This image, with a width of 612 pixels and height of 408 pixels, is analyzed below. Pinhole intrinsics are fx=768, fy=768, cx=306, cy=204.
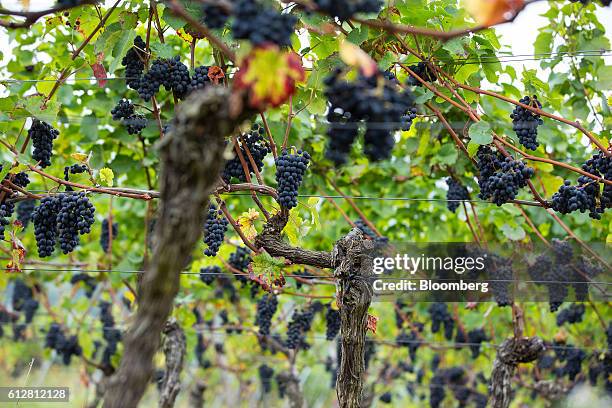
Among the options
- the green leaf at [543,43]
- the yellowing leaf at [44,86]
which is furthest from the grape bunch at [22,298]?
the green leaf at [543,43]

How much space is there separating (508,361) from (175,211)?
3746 millimetres

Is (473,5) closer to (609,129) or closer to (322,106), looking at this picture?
(322,106)

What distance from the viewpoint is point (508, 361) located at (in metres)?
4.84

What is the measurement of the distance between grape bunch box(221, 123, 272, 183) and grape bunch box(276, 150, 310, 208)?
256 millimetres

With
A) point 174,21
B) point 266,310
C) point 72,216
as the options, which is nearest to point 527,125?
point 174,21

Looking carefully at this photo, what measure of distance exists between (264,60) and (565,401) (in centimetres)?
647

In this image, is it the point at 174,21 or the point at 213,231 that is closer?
the point at 174,21

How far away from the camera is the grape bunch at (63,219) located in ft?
9.95

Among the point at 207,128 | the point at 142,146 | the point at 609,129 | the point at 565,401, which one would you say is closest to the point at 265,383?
the point at 565,401

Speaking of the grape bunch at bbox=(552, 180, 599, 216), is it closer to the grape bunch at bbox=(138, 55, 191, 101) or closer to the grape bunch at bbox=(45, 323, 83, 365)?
the grape bunch at bbox=(138, 55, 191, 101)

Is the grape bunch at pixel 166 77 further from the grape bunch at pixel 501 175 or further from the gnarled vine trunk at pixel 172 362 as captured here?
the gnarled vine trunk at pixel 172 362

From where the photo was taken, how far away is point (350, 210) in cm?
606

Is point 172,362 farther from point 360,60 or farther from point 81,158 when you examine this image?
point 360,60

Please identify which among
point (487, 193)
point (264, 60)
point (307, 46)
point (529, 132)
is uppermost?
point (307, 46)
